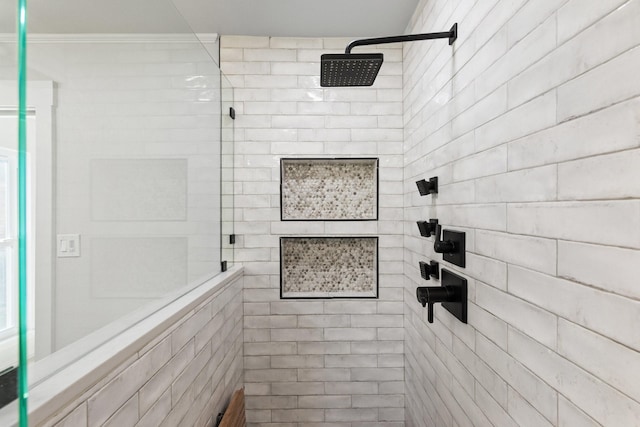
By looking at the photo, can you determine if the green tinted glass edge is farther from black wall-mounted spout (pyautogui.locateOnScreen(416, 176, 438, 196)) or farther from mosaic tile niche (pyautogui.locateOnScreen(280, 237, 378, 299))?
mosaic tile niche (pyautogui.locateOnScreen(280, 237, 378, 299))

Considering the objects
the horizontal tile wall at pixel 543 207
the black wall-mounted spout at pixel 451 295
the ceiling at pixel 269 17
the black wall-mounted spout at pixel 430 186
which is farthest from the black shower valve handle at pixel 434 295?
the ceiling at pixel 269 17

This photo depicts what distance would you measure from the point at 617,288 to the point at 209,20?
214cm

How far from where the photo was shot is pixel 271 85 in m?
2.20

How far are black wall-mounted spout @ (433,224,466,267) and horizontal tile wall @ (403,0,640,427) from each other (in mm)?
58

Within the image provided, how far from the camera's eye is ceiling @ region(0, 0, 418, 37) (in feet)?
3.88

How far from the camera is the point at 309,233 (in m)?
2.21

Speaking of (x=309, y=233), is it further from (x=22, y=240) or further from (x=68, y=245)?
(x=22, y=240)

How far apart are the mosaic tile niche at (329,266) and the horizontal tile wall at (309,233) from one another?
10 centimetres

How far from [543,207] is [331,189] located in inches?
61.6

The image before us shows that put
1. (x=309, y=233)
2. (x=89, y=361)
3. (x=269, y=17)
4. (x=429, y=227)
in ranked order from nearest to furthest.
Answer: (x=89, y=361), (x=429, y=227), (x=269, y=17), (x=309, y=233)

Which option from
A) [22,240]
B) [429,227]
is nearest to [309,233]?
[429,227]

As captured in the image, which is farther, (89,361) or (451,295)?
(451,295)

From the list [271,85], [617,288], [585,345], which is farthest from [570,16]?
[271,85]

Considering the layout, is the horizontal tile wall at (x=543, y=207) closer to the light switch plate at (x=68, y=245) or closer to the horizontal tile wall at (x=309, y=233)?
the horizontal tile wall at (x=309, y=233)
